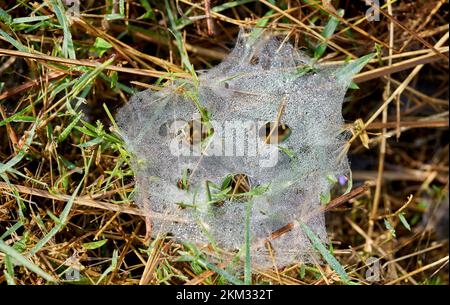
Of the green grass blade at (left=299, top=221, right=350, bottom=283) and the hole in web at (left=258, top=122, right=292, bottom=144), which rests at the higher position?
the hole in web at (left=258, top=122, right=292, bottom=144)

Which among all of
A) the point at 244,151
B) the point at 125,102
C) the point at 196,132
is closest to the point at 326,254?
the point at 244,151

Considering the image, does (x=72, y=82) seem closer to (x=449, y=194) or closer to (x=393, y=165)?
(x=393, y=165)

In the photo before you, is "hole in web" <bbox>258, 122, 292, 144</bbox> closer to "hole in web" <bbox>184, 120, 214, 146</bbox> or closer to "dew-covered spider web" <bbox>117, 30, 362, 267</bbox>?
"dew-covered spider web" <bbox>117, 30, 362, 267</bbox>

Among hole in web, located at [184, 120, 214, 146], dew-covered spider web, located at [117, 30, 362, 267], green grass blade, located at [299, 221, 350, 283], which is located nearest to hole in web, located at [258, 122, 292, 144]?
dew-covered spider web, located at [117, 30, 362, 267]

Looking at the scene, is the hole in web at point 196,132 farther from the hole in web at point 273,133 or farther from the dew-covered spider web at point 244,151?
the hole in web at point 273,133

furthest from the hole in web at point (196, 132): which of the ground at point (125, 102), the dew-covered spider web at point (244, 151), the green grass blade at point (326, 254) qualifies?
the green grass blade at point (326, 254)

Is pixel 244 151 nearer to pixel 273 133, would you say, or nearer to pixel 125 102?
pixel 273 133
